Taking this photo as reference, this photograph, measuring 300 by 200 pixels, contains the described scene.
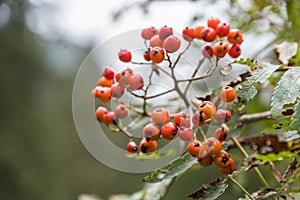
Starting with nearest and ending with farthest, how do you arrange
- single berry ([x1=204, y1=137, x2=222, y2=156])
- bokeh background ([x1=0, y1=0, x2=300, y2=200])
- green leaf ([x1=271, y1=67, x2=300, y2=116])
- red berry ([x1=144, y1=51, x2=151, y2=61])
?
green leaf ([x1=271, y1=67, x2=300, y2=116]) → single berry ([x1=204, y1=137, x2=222, y2=156]) → red berry ([x1=144, y1=51, x2=151, y2=61]) → bokeh background ([x1=0, y1=0, x2=300, y2=200])

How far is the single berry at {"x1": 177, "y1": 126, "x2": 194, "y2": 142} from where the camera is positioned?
68 cm

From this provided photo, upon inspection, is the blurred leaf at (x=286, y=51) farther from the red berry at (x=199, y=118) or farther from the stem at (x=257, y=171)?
the red berry at (x=199, y=118)

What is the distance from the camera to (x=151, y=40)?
76 cm

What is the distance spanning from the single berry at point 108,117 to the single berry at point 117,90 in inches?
1.6

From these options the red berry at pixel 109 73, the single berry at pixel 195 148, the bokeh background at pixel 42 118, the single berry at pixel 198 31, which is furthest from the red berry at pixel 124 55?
the bokeh background at pixel 42 118

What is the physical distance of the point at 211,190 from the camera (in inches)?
27.0

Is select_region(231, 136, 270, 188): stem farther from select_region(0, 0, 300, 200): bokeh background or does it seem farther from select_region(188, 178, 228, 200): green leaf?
select_region(0, 0, 300, 200): bokeh background

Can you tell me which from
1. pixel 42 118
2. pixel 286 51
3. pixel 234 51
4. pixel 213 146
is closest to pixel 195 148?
pixel 213 146

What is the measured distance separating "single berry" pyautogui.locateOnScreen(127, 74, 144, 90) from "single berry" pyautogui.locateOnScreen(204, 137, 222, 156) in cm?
18

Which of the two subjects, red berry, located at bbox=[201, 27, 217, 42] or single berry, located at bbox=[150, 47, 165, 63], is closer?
single berry, located at bbox=[150, 47, 165, 63]

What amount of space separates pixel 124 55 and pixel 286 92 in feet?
1.14

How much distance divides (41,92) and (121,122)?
9439 mm

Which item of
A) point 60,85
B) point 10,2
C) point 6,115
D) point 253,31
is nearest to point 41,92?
point 60,85

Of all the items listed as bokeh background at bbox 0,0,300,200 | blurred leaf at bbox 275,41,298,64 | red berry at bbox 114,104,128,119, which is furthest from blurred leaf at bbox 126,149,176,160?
bokeh background at bbox 0,0,300,200
